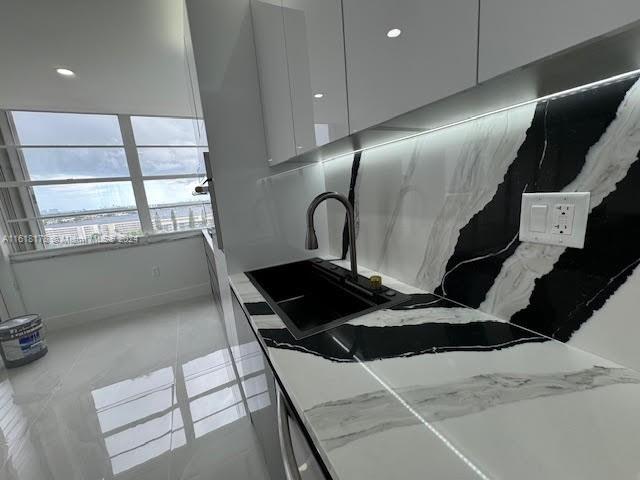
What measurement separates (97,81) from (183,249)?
78.5 inches

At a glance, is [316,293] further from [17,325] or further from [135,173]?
[135,173]

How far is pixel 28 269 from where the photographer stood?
9.58ft

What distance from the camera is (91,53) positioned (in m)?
2.15

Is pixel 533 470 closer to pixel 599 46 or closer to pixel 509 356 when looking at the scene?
pixel 509 356

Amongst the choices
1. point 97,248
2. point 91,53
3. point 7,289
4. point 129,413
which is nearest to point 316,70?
point 129,413

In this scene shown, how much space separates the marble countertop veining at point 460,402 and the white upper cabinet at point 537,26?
1.86 feet

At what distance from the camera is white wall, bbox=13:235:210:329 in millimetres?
2987

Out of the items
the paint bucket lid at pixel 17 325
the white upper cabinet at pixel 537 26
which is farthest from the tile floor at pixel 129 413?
the white upper cabinet at pixel 537 26

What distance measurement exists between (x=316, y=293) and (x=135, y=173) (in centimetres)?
343

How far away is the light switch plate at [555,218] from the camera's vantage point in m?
0.58

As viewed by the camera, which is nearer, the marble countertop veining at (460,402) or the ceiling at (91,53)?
the marble countertop veining at (460,402)

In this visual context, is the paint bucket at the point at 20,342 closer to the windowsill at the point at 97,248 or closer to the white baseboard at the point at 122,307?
the white baseboard at the point at 122,307

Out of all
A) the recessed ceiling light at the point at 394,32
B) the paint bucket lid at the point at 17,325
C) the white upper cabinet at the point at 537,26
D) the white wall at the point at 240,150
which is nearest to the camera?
the white upper cabinet at the point at 537,26

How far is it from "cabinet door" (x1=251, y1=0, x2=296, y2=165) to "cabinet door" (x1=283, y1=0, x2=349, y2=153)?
0.06m
